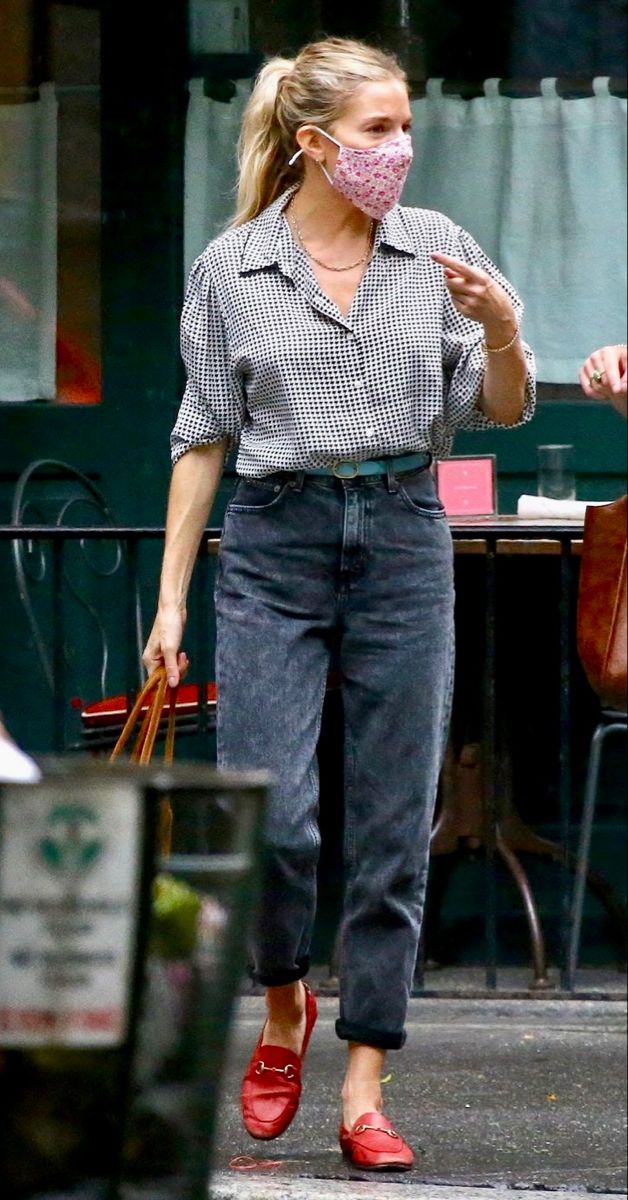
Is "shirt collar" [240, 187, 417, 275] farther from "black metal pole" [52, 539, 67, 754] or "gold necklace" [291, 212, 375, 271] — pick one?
"black metal pole" [52, 539, 67, 754]

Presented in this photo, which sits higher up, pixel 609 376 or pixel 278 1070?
pixel 609 376

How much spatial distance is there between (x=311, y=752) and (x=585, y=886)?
2071mm

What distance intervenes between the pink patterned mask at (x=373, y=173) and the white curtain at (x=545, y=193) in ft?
7.31

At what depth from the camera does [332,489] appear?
3.34 metres

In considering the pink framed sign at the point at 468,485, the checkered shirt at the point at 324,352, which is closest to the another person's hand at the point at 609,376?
the checkered shirt at the point at 324,352

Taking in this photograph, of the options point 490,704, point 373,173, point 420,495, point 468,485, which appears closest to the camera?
point 373,173

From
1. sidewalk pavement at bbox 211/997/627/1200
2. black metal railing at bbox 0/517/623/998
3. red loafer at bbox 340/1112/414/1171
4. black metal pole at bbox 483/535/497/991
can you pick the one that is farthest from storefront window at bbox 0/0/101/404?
red loafer at bbox 340/1112/414/1171

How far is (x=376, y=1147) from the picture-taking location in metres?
3.47

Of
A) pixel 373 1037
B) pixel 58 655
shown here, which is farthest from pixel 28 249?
pixel 373 1037

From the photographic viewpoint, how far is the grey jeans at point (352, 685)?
3.37m

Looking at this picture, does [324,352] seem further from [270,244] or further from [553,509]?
[553,509]

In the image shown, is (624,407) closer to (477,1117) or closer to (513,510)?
(477,1117)

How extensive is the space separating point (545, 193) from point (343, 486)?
249 cm

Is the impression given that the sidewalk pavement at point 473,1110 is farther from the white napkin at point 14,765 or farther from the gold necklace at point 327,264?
the white napkin at point 14,765
